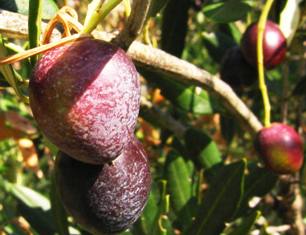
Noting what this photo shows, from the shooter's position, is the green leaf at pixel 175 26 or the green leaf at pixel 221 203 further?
the green leaf at pixel 175 26

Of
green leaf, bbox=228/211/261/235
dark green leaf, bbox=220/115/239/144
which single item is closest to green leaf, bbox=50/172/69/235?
green leaf, bbox=228/211/261/235

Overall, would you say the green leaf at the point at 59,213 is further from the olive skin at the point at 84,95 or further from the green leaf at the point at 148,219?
the olive skin at the point at 84,95

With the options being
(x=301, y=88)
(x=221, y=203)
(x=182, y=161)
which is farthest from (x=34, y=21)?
(x=301, y=88)

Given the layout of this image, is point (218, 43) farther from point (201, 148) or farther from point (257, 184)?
point (257, 184)

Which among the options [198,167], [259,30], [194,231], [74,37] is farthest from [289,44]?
[74,37]

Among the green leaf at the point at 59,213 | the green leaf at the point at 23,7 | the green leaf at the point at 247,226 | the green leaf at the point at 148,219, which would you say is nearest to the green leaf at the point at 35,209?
the green leaf at the point at 59,213

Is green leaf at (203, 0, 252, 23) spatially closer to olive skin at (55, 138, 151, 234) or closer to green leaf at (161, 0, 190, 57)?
green leaf at (161, 0, 190, 57)

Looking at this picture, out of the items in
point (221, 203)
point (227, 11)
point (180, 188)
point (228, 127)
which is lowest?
point (228, 127)

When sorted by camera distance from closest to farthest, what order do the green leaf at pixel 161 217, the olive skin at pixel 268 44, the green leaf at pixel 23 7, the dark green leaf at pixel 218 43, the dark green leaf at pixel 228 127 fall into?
the green leaf at pixel 23 7, the green leaf at pixel 161 217, the olive skin at pixel 268 44, the dark green leaf at pixel 218 43, the dark green leaf at pixel 228 127
